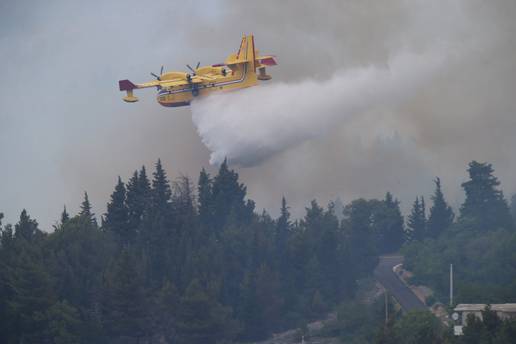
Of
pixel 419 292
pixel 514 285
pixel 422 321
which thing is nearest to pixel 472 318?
pixel 422 321

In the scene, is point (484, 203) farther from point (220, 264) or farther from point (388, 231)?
point (220, 264)

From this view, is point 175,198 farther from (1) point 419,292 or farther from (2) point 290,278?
(1) point 419,292

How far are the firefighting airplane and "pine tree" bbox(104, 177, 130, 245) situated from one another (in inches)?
509

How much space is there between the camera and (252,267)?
318 feet

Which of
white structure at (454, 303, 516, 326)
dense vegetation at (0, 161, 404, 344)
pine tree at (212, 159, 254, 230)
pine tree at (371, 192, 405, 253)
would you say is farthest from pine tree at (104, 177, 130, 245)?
white structure at (454, 303, 516, 326)

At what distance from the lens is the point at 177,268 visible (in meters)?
91.8

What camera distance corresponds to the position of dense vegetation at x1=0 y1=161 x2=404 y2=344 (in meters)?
83.0

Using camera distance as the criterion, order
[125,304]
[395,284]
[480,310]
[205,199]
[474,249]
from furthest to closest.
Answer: [205,199]
[395,284]
[474,249]
[125,304]
[480,310]

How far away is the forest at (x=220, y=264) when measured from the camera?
82250 millimetres

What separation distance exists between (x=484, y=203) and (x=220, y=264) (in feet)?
78.5

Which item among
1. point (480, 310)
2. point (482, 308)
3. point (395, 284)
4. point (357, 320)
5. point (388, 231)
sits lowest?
point (480, 310)

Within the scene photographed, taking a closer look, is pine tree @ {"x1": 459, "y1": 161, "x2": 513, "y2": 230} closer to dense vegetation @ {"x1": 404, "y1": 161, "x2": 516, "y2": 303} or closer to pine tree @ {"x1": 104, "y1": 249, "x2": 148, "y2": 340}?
dense vegetation @ {"x1": 404, "y1": 161, "x2": 516, "y2": 303}

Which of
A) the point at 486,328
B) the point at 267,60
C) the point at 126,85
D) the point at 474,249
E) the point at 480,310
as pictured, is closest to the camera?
the point at 486,328

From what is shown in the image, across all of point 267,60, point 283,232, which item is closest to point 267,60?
point 267,60
